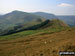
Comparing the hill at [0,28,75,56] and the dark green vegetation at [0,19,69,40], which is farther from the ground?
the hill at [0,28,75,56]

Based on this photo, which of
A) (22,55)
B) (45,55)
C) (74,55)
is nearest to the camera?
(74,55)

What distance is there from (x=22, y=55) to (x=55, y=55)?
9.29m

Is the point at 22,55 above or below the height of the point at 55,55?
below

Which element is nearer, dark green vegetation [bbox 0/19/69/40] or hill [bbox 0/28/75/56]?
hill [bbox 0/28/75/56]

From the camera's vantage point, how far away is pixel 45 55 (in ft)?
72.4

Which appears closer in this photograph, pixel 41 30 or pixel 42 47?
pixel 42 47

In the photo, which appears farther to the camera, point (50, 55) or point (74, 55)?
point (50, 55)

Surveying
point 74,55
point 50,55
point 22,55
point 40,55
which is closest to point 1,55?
point 22,55

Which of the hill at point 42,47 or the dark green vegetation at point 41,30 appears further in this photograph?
the dark green vegetation at point 41,30

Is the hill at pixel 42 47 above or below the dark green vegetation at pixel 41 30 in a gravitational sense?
above

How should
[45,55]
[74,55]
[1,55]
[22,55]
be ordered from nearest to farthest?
[74,55]
[45,55]
[22,55]
[1,55]

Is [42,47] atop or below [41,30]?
atop

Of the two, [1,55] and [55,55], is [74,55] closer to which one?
[55,55]

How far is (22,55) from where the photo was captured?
27094mm
